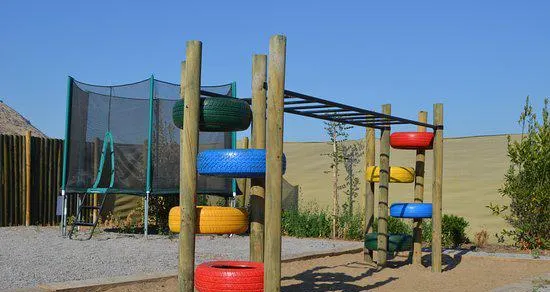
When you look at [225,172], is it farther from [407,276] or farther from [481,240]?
[481,240]

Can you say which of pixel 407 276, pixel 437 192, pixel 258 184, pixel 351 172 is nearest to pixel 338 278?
pixel 407 276

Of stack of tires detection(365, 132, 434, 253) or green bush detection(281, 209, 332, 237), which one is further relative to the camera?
green bush detection(281, 209, 332, 237)

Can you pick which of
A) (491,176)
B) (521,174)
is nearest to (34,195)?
(521,174)

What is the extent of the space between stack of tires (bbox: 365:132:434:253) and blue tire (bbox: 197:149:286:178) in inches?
162

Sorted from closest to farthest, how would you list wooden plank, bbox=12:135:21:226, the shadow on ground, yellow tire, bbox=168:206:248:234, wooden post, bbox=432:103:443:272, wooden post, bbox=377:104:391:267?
1. yellow tire, bbox=168:206:248:234
2. the shadow on ground
3. wooden post, bbox=377:104:391:267
4. wooden post, bbox=432:103:443:272
5. wooden plank, bbox=12:135:21:226

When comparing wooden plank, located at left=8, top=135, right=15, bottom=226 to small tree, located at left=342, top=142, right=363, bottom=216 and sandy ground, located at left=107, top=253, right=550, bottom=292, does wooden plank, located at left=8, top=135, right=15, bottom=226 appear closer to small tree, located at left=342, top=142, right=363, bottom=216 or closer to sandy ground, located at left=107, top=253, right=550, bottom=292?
small tree, located at left=342, top=142, right=363, bottom=216

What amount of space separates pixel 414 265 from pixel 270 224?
4855 millimetres

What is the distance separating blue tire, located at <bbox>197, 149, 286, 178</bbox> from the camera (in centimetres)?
541

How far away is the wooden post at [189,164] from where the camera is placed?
17.8 ft

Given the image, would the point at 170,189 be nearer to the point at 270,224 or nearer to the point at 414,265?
the point at 414,265

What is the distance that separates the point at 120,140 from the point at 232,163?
27.0 ft

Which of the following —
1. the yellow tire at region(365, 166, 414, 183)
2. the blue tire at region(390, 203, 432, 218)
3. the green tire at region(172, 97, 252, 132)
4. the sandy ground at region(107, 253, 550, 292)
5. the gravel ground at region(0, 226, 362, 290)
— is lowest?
the sandy ground at region(107, 253, 550, 292)

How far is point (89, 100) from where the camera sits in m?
13.3

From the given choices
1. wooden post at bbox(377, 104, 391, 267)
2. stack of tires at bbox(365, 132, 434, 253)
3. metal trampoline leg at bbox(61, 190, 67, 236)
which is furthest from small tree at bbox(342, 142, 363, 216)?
metal trampoline leg at bbox(61, 190, 67, 236)
